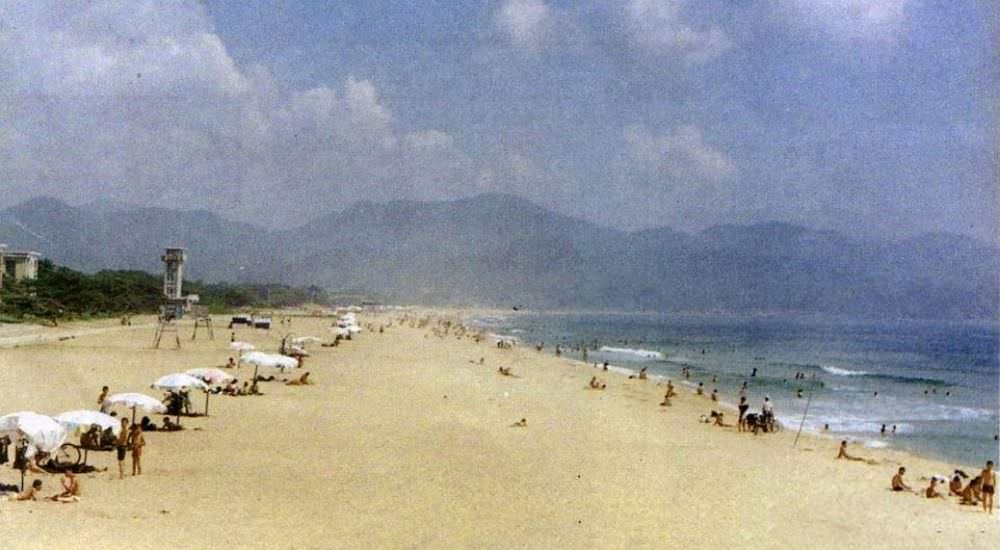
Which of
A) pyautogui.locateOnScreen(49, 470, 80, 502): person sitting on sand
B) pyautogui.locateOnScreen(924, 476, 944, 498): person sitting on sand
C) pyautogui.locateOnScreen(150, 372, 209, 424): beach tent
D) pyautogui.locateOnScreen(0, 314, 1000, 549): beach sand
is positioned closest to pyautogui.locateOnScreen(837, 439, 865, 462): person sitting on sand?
pyautogui.locateOnScreen(0, 314, 1000, 549): beach sand

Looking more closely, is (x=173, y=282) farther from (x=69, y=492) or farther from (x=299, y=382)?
(x=69, y=492)

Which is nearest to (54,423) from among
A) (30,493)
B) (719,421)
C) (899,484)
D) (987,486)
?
(30,493)

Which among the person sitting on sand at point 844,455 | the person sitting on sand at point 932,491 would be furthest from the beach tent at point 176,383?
the person sitting on sand at point 844,455

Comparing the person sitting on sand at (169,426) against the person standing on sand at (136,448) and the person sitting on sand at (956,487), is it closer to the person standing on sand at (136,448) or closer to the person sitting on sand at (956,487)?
the person standing on sand at (136,448)

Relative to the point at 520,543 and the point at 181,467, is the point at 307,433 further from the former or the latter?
the point at 520,543

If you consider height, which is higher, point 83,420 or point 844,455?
point 83,420

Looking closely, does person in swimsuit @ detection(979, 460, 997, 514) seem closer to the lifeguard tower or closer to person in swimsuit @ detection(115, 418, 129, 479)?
person in swimsuit @ detection(115, 418, 129, 479)

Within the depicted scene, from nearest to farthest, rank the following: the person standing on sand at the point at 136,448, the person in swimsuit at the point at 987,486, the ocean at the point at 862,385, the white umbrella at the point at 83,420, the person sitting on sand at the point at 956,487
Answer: the white umbrella at the point at 83,420, the person standing on sand at the point at 136,448, the person in swimsuit at the point at 987,486, the person sitting on sand at the point at 956,487, the ocean at the point at 862,385
